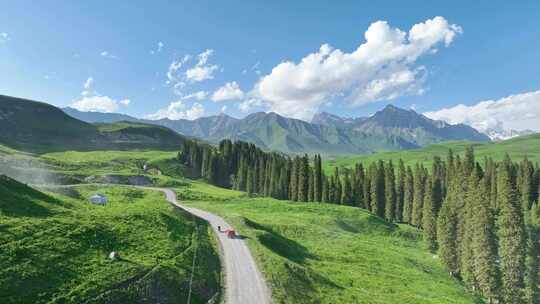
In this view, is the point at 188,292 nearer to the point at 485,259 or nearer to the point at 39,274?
the point at 39,274

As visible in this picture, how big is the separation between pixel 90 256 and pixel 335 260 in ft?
117

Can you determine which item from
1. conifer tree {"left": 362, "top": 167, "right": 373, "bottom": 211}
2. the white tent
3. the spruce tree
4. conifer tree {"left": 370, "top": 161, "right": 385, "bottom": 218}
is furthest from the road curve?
conifer tree {"left": 362, "top": 167, "right": 373, "bottom": 211}

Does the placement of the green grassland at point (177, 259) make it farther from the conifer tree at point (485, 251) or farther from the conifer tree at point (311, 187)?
the conifer tree at point (311, 187)

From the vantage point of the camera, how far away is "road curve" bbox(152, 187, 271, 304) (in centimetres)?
3011

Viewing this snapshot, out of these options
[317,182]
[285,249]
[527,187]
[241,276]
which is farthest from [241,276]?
[527,187]

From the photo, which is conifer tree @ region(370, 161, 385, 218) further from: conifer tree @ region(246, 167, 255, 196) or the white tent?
the white tent

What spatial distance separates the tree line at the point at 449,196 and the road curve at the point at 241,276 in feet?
132

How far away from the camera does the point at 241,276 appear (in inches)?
1368

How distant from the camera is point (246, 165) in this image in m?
147

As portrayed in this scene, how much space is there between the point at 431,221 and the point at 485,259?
2837 cm

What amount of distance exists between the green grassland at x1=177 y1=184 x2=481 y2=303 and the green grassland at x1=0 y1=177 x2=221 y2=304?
28.0 ft

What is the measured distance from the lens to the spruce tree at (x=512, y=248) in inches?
2121

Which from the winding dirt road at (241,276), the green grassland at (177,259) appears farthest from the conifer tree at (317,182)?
the winding dirt road at (241,276)

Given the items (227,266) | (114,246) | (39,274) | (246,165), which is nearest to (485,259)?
(227,266)
